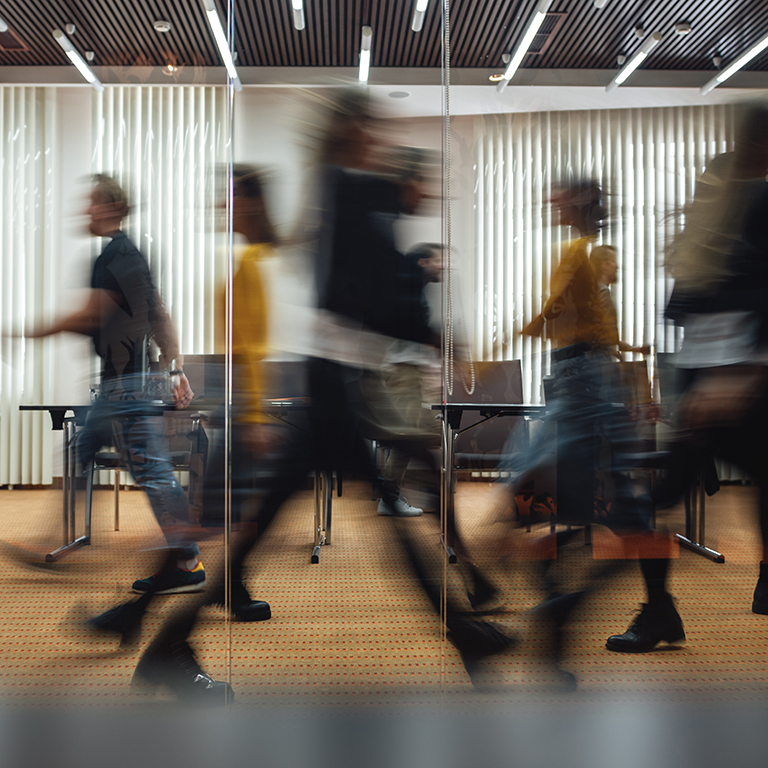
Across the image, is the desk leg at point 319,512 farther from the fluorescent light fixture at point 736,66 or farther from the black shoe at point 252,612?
the fluorescent light fixture at point 736,66

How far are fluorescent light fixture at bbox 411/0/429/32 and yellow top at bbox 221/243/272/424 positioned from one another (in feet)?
2.39

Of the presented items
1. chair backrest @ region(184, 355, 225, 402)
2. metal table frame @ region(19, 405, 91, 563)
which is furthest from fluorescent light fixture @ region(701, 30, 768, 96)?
metal table frame @ region(19, 405, 91, 563)

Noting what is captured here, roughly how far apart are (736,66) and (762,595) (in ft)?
5.03

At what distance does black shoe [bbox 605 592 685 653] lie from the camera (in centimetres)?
145

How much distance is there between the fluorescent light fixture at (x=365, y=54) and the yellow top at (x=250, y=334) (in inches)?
22.0

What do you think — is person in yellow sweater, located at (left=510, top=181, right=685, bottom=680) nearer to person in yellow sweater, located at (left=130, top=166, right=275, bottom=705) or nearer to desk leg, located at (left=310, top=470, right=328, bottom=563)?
desk leg, located at (left=310, top=470, right=328, bottom=563)

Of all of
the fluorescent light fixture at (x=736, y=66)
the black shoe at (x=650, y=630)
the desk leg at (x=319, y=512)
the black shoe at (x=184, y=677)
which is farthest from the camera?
the fluorescent light fixture at (x=736, y=66)

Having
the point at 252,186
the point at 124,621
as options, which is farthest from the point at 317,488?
the point at 252,186

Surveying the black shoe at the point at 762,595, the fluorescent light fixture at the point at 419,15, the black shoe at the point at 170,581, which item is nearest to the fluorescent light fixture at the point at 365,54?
the fluorescent light fixture at the point at 419,15

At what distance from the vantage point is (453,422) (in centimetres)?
161

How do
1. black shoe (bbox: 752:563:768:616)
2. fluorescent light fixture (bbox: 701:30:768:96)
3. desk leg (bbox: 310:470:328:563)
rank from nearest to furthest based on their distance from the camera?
desk leg (bbox: 310:470:328:563)
fluorescent light fixture (bbox: 701:30:768:96)
black shoe (bbox: 752:563:768:616)

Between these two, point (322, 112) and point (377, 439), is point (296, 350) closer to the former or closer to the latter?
point (377, 439)

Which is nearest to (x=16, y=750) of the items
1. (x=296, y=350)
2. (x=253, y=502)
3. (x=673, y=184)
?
(x=253, y=502)

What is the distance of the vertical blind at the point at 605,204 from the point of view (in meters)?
1.53
